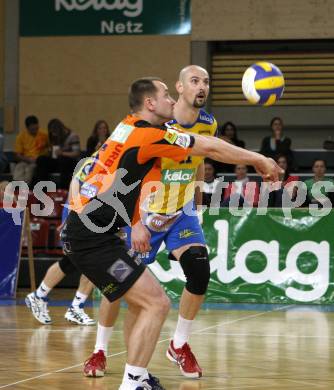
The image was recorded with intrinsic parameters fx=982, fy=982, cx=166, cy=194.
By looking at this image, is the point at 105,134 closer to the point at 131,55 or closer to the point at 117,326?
the point at 131,55

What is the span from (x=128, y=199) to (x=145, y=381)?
3.73 feet

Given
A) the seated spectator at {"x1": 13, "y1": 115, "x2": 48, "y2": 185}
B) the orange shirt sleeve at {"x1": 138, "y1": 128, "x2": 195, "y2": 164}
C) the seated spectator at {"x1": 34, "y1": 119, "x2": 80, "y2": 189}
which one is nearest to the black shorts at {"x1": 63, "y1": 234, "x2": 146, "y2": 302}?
the orange shirt sleeve at {"x1": 138, "y1": 128, "x2": 195, "y2": 164}

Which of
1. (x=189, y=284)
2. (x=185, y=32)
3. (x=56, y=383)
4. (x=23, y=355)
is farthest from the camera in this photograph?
(x=185, y=32)

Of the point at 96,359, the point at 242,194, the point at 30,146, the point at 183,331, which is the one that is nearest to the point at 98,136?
the point at 30,146

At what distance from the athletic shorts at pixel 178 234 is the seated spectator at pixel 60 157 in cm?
891

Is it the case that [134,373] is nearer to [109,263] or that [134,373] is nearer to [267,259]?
[109,263]

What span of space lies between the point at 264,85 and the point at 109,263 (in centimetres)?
292

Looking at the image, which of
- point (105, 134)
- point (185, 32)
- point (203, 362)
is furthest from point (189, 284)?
point (185, 32)

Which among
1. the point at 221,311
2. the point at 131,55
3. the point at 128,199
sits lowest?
the point at 221,311

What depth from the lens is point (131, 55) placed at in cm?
1981

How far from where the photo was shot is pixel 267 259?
1282cm

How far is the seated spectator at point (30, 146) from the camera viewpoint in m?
17.3

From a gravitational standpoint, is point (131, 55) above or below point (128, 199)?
above

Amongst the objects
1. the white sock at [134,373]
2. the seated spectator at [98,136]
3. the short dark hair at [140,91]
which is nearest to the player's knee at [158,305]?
the white sock at [134,373]
